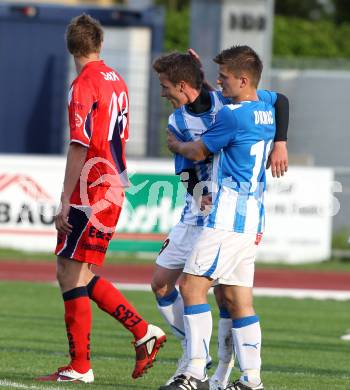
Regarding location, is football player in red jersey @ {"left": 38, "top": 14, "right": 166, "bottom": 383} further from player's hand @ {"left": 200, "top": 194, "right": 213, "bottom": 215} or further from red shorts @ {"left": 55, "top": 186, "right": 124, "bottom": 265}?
player's hand @ {"left": 200, "top": 194, "right": 213, "bottom": 215}

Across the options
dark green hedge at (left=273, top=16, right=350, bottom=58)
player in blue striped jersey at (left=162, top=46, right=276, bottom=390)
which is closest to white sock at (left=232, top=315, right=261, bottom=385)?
player in blue striped jersey at (left=162, top=46, right=276, bottom=390)

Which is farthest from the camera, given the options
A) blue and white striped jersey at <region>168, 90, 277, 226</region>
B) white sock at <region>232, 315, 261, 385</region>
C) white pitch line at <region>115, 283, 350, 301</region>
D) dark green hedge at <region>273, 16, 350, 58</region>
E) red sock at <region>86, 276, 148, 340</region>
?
dark green hedge at <region>273, 16, 350, 58</region>

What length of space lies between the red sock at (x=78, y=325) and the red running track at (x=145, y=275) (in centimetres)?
916

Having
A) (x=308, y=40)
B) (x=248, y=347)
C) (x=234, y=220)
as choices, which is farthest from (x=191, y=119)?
(x=308, y=40)

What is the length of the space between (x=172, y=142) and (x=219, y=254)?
73cm

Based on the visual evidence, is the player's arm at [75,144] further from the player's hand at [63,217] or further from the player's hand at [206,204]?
the player's hand at [206,204]

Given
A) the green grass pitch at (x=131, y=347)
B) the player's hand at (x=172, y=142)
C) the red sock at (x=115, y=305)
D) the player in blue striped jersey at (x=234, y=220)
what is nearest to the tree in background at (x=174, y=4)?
the green grass pitch at (x=131, y=347)

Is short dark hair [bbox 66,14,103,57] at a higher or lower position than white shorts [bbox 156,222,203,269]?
higher

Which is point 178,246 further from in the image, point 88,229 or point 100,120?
point 100,120

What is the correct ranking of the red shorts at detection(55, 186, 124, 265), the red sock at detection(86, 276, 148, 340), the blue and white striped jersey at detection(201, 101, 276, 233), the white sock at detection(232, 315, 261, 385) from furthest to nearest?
the red sock at detection(86, 276, 148, 340) → the red shorts at detection(55, 186, 124, 265) → the white sock at detection(232, 315, 261, 385) → the blue and white striped jersey at detection(201, 101, 276, 233)

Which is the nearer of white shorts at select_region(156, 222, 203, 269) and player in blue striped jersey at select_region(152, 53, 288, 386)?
player in blue striped jersey at select_region(152, 53, 288, 386)

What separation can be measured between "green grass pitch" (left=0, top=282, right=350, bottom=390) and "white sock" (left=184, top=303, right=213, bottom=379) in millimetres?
483

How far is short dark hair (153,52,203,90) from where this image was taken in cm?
763

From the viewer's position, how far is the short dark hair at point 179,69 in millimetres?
7629
